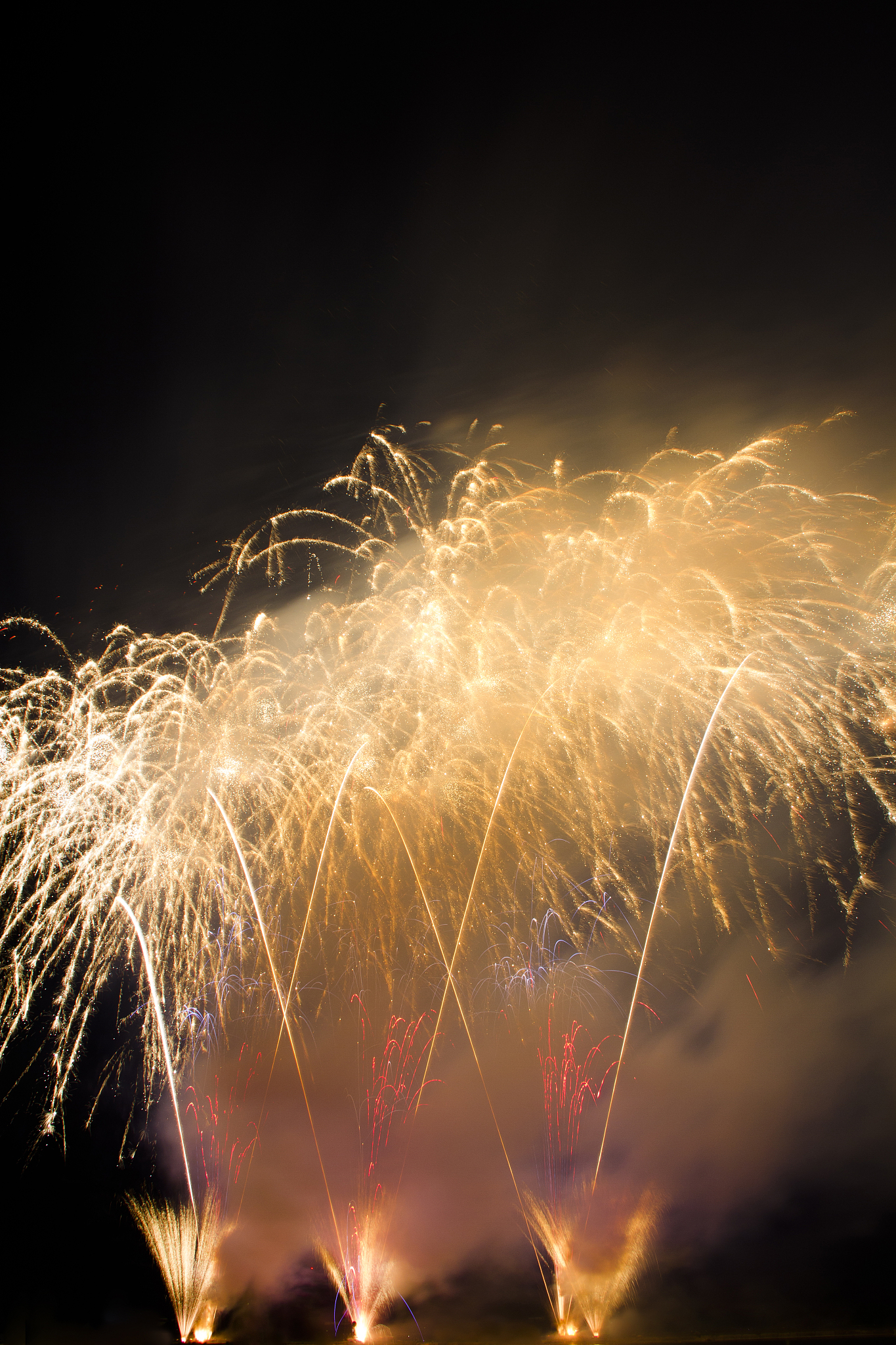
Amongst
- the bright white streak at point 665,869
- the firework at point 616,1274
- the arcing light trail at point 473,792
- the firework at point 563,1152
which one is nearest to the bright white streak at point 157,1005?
the arcing light trail at point 473,792

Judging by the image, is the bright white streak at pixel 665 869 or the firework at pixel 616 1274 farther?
the bright white streak at pixel 665 869

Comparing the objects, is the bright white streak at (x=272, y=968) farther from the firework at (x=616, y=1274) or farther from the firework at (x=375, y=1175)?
the firework at (x=616, y=1274)

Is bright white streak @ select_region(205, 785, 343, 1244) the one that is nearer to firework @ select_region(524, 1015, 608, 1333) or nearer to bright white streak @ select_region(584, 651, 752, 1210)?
firework @ select_region(524, 1015, 608, 1333)

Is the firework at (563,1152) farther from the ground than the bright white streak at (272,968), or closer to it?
closer to it

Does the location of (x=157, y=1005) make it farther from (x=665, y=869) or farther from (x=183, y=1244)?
(x=665, y=869)

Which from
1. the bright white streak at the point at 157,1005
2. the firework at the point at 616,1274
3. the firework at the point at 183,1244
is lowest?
the firework at the point at 616,1274

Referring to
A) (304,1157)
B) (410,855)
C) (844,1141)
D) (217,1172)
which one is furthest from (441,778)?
(844,1141)

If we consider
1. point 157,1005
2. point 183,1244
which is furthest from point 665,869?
point 183,1244

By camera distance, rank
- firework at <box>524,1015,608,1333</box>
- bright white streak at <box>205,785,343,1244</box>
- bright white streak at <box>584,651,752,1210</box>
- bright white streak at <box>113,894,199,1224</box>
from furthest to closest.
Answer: bright white streak at <box>113,894,199,1224</box>, bright white streak at <box>205,785,343,1244</box>, bright white streak at <box>584,651,752,1210</box>, firework at <box>524,1015,608,1333</box>

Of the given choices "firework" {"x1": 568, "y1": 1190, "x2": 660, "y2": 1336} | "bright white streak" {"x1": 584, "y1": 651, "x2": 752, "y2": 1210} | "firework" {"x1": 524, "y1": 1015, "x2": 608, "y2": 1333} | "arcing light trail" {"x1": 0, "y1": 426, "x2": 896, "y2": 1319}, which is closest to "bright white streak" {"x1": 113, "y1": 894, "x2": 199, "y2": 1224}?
"arcing light trail" {"x1": 0, "y1": 426, "x2": 896, "y2": 1319}

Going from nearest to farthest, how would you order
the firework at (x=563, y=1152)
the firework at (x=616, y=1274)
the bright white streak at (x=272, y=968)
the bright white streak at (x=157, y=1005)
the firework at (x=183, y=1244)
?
the firework at (x=616, y=1274), the firework at (x=563, y=1152), the firework at (x=183, y=1244), the bright white streak at (x=272, y=968), the bright white streak at (x=157, y=1005)

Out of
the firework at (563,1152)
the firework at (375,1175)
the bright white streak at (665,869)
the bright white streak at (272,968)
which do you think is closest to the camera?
the firework at (563,1152)

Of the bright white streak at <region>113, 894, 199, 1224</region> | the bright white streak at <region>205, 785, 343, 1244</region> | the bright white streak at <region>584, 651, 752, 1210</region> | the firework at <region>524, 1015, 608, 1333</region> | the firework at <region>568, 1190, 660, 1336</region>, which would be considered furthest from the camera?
the bright white streak at <region>113, 894, 199, 1224</region>

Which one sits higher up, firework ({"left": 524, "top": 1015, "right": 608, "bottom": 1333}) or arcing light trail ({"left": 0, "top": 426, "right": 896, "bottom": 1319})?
arcing light trail ({"left": 0, "top": 426, "right": 896, "bottom": 1319})
